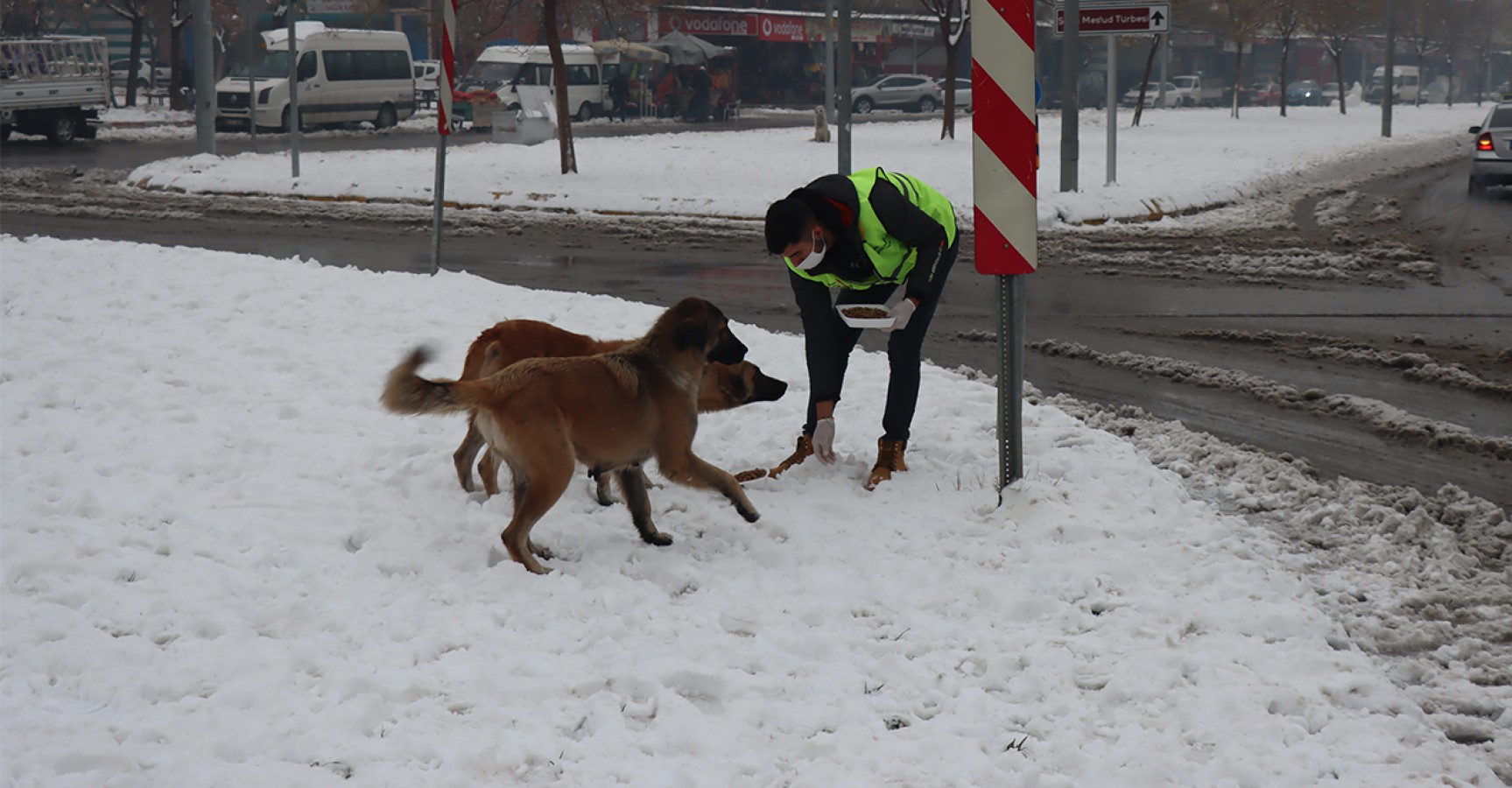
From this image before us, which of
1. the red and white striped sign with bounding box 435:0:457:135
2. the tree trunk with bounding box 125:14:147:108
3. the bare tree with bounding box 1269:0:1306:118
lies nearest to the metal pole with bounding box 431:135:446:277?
the red and white striped sign with bounding box 435:0:457:135

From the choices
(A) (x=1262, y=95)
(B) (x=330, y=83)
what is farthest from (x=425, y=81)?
(A) (x=1262, y=95)

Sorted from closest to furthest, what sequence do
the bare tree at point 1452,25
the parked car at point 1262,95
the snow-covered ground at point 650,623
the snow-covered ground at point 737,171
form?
the snow-covered ground at point 650,623 → the snow-covered ground at point 737,171 → the parked car at point 1262,95 → the bare tree at point 1452,25

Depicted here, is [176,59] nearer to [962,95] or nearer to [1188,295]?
[962,95]

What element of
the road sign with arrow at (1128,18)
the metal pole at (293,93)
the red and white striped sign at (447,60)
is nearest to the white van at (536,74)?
the metal pole at (293,93)

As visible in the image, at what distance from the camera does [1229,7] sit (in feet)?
160

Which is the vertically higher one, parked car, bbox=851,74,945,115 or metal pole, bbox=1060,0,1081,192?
parked car, bbox=851,74,945,115

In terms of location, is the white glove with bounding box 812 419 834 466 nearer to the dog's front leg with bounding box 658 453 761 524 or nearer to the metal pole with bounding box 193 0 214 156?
the dog's front leg with bounding box 658 453 761 524

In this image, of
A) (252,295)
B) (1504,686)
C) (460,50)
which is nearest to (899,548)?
(1504,686)

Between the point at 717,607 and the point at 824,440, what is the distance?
1799mm

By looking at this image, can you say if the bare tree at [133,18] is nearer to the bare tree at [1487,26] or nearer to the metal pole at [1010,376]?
the metal pole at [1010,376]

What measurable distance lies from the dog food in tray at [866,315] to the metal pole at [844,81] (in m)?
11.7

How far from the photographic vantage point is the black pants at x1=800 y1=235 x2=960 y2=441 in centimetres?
637

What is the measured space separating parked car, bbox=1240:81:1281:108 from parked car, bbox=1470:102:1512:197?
2034 inches

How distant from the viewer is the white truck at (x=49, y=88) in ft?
106
